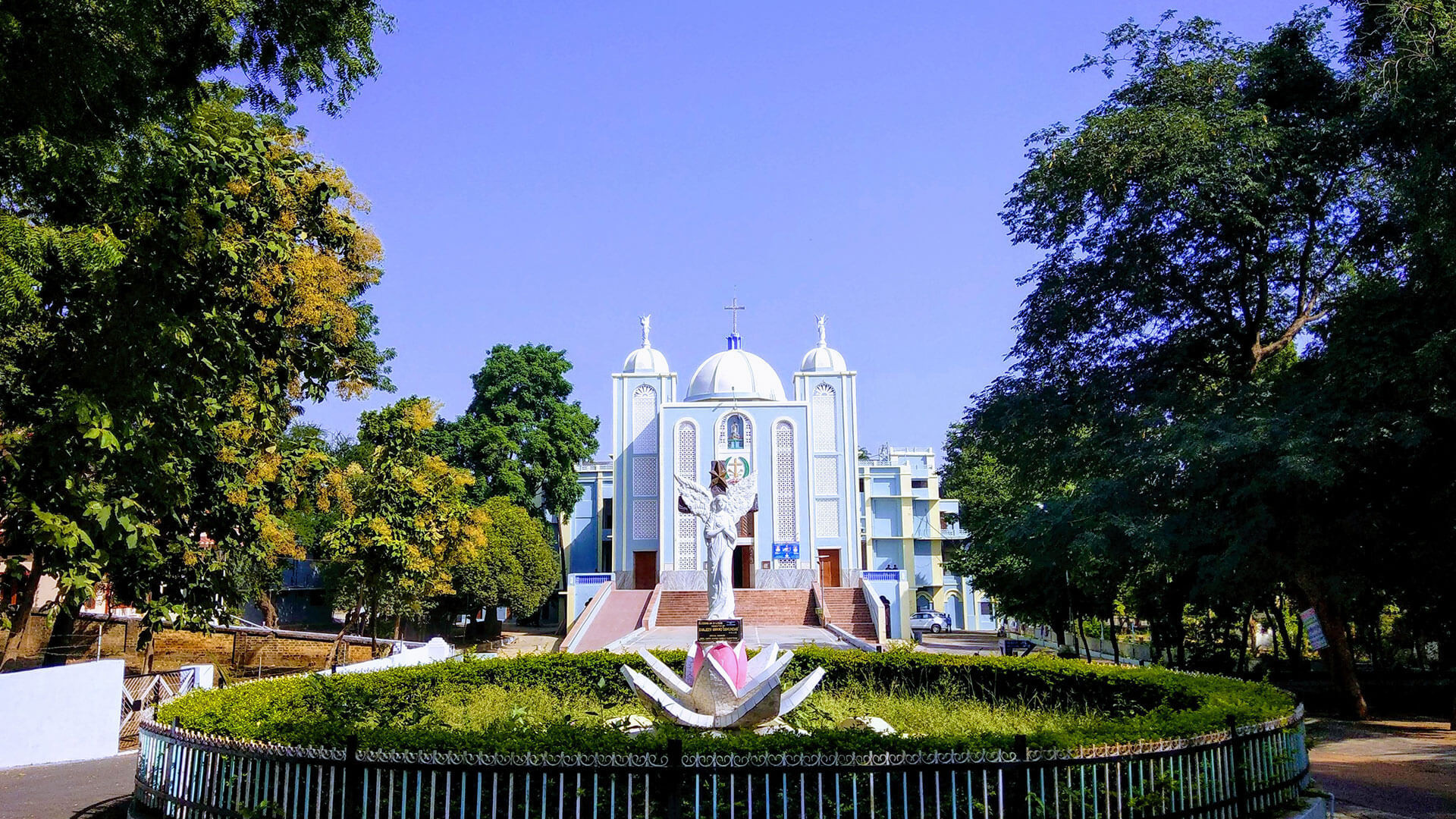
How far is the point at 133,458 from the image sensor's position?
784 centimetres

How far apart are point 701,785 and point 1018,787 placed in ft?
6.13

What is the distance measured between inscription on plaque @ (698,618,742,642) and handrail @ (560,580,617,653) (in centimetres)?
1535

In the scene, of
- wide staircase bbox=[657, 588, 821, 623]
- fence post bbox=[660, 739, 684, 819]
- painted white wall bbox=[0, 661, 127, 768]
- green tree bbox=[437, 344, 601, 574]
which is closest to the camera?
fence post bbox=[660, 739, 684, 819]

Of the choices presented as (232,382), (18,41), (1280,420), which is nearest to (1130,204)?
(1280,420)

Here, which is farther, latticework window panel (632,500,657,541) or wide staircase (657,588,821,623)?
latticework window panel (632,500,657,541)

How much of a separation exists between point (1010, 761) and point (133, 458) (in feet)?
22.1

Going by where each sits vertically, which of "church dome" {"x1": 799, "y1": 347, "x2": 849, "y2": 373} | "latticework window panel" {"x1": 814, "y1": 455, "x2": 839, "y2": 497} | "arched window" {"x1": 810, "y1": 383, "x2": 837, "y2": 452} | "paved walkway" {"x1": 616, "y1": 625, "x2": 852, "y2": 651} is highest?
"church dome" {"x1": 799, "y1": 347, "x2": 849, "y2": 373}

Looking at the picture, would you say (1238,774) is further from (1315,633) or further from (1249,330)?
(1249,330)

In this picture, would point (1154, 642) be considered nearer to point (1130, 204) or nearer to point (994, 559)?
point (994, 559)

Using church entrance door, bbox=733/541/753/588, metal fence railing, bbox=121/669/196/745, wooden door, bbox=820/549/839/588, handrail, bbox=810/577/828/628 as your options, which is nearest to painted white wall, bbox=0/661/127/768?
metal fence railing, bbox=121/669/196/745

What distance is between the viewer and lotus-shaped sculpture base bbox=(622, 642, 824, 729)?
9.10 m

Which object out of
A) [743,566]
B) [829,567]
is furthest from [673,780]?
[829,567]

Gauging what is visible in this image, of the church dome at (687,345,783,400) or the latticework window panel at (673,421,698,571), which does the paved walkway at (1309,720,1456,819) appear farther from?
the church dome at (687,345,783,400)

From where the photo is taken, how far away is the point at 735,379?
44.7m
